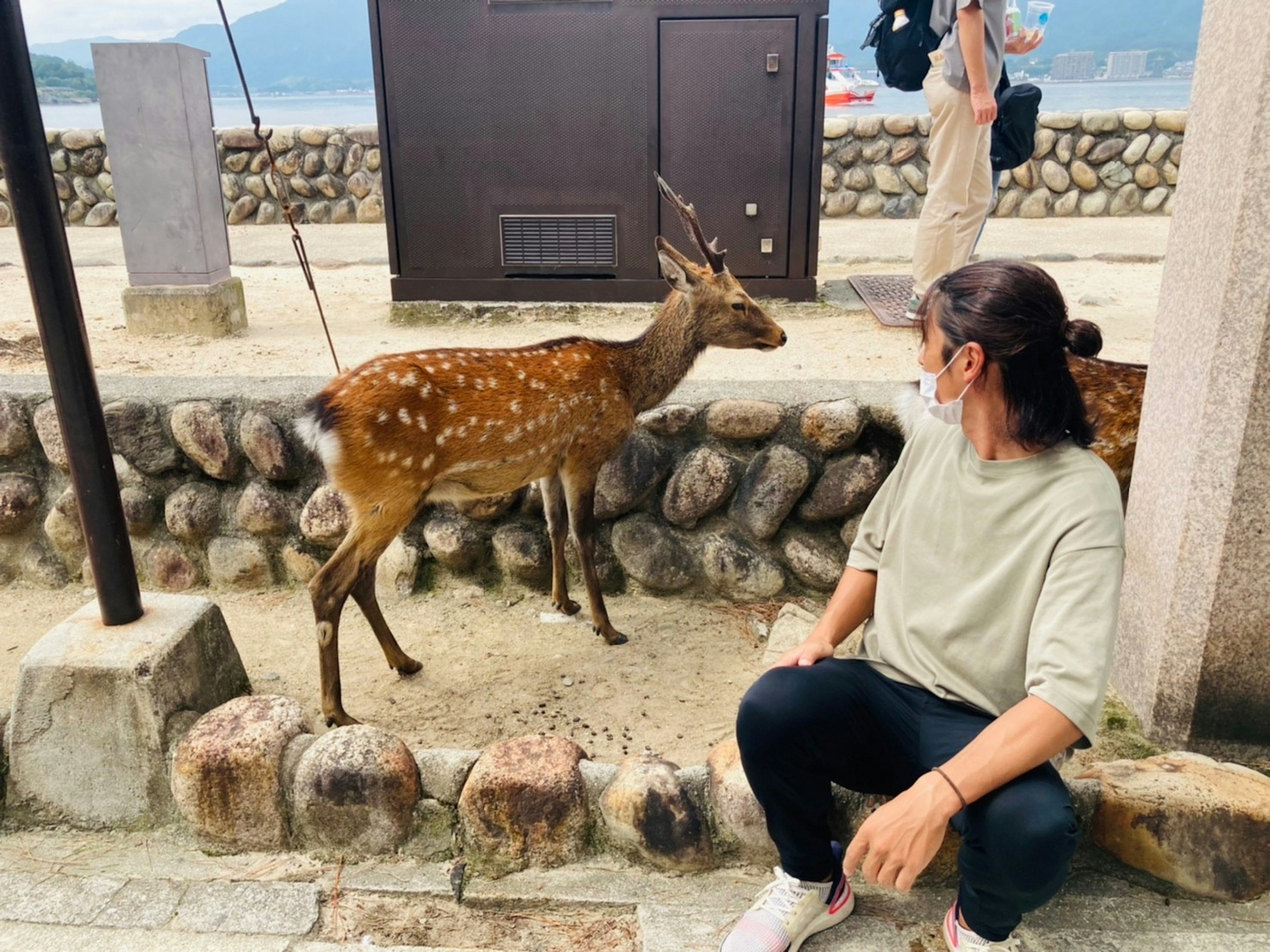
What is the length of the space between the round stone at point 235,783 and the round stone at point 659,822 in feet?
2.65

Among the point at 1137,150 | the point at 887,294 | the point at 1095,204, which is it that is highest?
the point at 1137,150

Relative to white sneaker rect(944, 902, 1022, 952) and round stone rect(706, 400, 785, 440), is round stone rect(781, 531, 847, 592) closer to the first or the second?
round stone rect(706, 400, 785, 440)

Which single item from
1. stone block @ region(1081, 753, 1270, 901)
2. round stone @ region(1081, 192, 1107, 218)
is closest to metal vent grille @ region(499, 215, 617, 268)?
stone block @ region(1081, 753, 1270, 901)

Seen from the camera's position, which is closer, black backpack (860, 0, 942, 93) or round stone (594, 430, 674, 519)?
round stone (594, 430, 674, 519)

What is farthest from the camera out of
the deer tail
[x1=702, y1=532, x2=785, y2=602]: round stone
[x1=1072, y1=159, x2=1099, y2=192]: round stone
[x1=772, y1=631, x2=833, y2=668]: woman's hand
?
[x1=1072, y1=159, x2=1099, y2=192]: round stone

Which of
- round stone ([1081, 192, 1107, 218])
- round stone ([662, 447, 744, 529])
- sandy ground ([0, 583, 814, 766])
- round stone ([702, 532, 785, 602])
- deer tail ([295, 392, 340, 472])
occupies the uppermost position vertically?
deer tail ([295, 392, 340, 472])

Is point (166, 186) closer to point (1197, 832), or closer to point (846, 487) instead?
point (846, 487)

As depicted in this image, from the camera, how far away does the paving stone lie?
2334 millimetres

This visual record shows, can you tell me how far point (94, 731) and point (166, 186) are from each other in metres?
4.29

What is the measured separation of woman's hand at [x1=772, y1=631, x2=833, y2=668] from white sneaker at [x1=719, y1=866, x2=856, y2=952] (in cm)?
44

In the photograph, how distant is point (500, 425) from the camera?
3424 mm

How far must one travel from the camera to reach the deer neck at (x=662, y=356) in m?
3.90

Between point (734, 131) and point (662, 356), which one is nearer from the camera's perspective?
point (662, 356)

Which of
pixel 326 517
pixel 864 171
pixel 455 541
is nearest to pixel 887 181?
pixel 864 171
